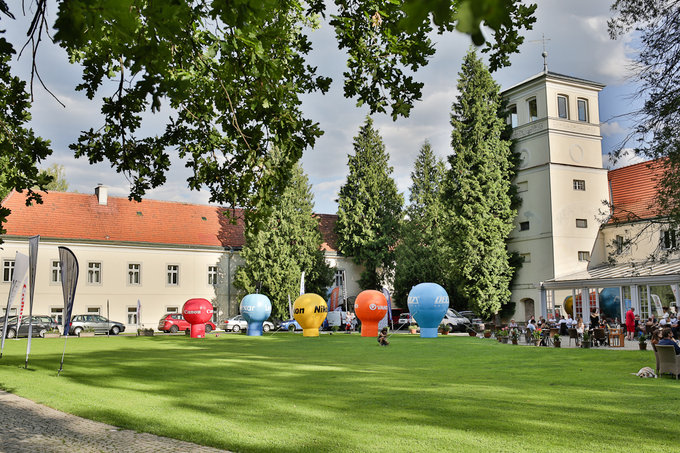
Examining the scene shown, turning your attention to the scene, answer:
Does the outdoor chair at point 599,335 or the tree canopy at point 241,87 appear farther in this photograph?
the outdoor chair at point 599,335

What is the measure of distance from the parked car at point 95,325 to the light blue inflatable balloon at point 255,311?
10.7 meters

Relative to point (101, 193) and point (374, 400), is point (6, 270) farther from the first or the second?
point (374, 400)

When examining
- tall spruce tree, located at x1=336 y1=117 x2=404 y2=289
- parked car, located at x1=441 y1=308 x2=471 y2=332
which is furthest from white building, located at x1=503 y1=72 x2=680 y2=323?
tall spruce tree, located at x1=336 y1=117 x2=404 y2=289

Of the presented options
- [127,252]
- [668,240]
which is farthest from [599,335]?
[127,252]

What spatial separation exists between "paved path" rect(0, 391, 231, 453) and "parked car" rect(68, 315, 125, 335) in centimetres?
3219

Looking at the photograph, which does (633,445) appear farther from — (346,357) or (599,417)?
(346,357)

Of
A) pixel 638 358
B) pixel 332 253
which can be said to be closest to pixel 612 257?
pixel 638 358

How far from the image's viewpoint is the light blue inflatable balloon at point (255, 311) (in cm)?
3628

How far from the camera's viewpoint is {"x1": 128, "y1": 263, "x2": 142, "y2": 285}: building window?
4631cm

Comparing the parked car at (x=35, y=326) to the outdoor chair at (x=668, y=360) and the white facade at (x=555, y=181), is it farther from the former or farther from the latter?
the outdoor chair at (x=668, y=360)

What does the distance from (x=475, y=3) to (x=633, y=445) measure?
701 cm

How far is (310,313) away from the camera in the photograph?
34719mm

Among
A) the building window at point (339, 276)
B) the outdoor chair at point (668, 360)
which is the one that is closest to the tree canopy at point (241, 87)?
the outdoor chair at point (668, 360)

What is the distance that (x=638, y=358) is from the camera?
60.6 feet
